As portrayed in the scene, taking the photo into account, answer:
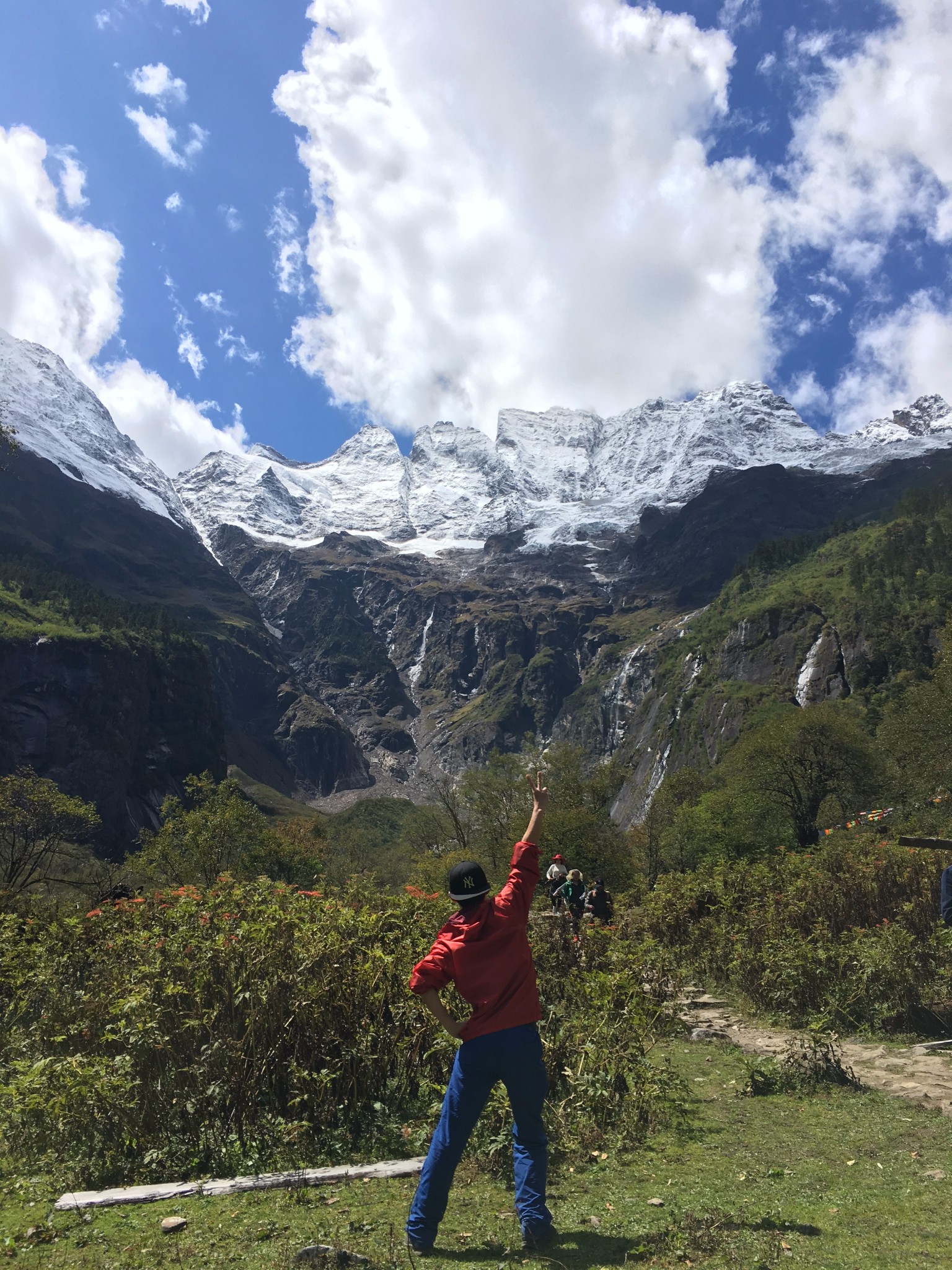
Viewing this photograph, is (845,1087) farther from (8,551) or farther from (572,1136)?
(8,551)

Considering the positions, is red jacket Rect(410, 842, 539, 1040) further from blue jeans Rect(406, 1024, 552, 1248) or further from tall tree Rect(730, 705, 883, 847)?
tall tree Rect(730, 705, 883, 847)

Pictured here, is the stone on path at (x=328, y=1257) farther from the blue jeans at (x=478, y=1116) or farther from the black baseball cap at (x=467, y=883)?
the black baseball cap at (x=467, y=883)

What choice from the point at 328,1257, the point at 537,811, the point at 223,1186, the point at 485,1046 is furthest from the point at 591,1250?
the point at 223,1186

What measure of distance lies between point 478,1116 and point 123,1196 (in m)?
2.99

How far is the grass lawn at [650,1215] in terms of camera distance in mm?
4500

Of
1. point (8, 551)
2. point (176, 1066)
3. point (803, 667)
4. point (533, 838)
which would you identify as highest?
point (8, 551)

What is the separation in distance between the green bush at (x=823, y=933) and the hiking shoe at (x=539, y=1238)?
4652 mm

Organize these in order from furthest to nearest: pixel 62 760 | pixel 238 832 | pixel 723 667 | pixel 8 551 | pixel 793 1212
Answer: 1. pixel 8 551
2. pixel 723 667
3. pixel 62 760
4. pixel 238 832
5. pixel 793 1212

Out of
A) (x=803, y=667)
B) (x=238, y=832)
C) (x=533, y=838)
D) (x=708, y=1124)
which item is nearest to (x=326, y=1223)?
(x=533, y=838)

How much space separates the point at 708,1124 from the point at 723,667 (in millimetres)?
127696

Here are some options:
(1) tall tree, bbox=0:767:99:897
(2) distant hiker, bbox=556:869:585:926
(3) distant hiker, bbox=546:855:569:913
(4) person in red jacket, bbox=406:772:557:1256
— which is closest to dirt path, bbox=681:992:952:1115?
(2) distant hiker, bbox=556:869:585:926

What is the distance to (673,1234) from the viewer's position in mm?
4648

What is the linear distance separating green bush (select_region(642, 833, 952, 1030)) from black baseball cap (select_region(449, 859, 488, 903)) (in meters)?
5.34

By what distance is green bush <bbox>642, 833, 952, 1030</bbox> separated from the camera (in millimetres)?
9883
